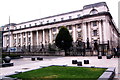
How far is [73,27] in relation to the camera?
47812 millimetres

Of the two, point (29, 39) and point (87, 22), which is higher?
point (87, 22)

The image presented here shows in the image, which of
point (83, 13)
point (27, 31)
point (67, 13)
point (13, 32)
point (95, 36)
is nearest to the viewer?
point (95, 36)

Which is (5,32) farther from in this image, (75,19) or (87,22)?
(87,22)

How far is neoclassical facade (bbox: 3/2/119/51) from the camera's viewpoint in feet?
134

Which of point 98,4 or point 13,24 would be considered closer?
point 98,4

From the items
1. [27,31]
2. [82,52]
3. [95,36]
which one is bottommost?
[82,52]

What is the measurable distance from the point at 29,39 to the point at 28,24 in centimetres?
775

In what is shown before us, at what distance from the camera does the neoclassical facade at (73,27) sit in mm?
40875

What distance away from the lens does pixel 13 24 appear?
68.0m

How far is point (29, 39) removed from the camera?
6053cm

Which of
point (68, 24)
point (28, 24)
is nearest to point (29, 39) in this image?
point (28, 24)

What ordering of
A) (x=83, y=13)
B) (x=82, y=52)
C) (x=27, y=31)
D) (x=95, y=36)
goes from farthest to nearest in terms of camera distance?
(x=27, y=31)
(x=83, y=13)
(x=95, y=36)
(x=82, y=52)

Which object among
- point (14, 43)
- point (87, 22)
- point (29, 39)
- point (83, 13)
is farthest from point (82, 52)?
point (14, 43)

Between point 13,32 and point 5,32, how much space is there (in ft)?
19.1
